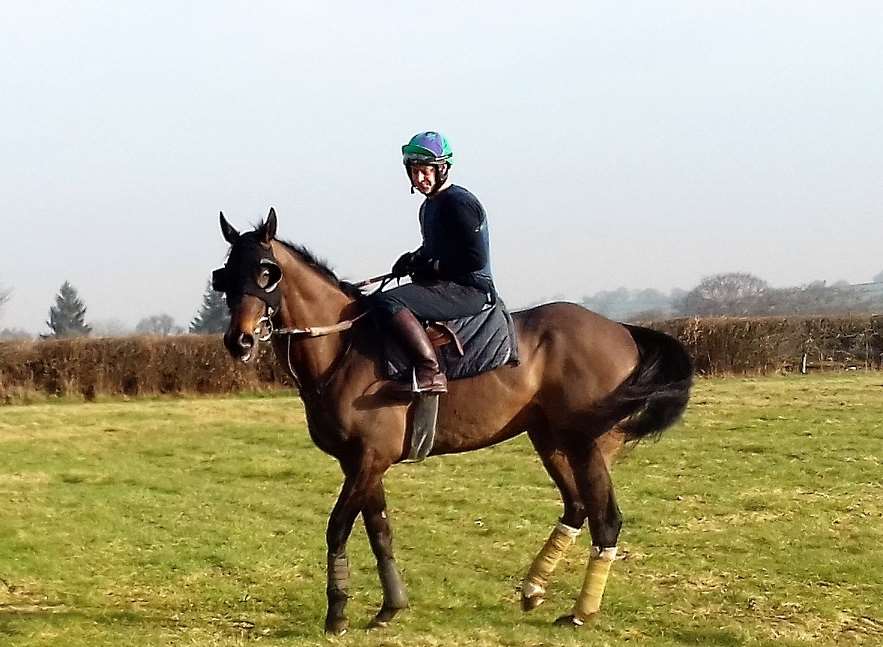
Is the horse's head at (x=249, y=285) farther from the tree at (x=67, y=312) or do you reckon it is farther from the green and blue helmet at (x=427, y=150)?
the tree at (x=67, y=312)

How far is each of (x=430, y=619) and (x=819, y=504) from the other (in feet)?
19.0

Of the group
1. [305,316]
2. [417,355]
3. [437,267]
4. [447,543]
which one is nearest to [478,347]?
[417,355]

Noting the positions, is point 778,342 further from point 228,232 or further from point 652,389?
point 228,232

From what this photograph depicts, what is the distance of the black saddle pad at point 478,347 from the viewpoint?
19.4 feet

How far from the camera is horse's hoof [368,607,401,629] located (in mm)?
6039

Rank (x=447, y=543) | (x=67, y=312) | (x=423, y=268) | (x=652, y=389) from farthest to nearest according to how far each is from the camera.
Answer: (x=67, y=312), (x=447, y=543), (x=652, y=389), (x=423, y=268)

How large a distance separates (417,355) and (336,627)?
70.5 inches

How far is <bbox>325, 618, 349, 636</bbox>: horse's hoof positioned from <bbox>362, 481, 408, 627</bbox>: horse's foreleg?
0.25 meters

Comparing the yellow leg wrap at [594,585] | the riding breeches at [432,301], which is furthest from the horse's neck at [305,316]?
the yellow leg wrap at [594,585]

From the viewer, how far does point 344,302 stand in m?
5.97

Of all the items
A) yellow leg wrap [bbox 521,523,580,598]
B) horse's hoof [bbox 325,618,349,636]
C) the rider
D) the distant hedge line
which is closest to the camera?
the rider

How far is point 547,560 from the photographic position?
6.58 metres

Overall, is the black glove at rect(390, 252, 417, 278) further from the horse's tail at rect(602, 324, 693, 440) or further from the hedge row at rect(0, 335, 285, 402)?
the hedge row at rect(0, 335, 285, 402)

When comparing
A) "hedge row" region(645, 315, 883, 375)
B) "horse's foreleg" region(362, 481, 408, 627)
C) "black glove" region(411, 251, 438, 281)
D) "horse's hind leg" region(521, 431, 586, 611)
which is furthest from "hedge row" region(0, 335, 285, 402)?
"black glove" region(411, 251, 438, 281)
